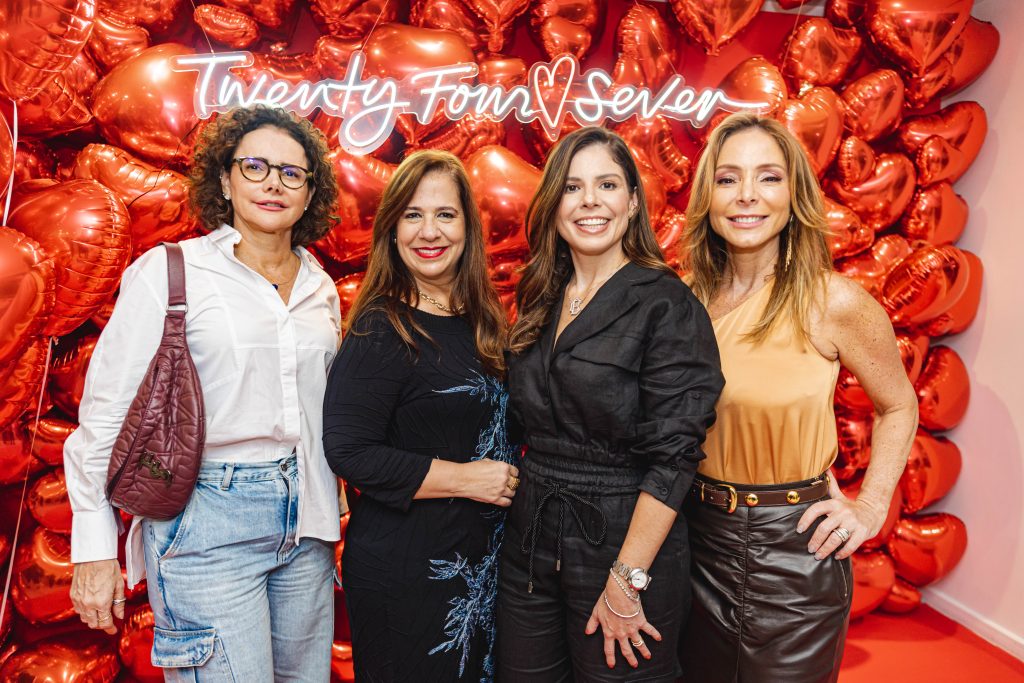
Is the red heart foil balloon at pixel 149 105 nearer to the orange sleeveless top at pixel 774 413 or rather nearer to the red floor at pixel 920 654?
the orange sleeveless top at pixel 774 413

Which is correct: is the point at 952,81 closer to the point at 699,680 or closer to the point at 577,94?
the point at 577,94

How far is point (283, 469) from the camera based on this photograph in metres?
1.68

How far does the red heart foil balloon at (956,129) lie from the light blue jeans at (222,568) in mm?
3359

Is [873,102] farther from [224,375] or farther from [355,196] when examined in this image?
[224,375]

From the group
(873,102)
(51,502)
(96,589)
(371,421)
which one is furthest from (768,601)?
(873,102)

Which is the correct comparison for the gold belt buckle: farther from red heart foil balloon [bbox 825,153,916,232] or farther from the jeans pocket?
red heart foil balloon [bbox 825,153,916,232]

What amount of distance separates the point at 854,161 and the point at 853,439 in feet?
4.51

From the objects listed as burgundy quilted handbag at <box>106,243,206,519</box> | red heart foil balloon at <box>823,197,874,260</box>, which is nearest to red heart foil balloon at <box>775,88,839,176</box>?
red heart foil balloon at <box>823,197,874,260</box>

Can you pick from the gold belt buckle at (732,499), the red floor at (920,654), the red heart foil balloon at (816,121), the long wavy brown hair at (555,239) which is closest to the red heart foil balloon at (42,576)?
the long wavy brown hair at (555,239)

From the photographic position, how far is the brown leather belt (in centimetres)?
168

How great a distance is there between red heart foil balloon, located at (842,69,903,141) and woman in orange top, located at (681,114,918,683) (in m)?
1.75

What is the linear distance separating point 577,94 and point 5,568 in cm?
309

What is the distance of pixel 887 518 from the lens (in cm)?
327

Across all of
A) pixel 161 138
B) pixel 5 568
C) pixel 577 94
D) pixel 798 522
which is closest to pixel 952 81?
pixel 577 94
